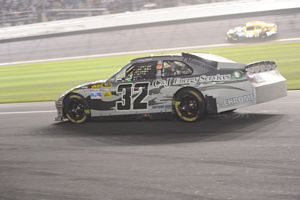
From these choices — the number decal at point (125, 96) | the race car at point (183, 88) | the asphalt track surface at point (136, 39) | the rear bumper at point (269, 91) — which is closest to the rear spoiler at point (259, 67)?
the race car at point (183, 88)

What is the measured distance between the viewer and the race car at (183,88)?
9820 millimetres

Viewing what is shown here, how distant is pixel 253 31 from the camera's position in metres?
22.4

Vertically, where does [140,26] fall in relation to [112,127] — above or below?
above

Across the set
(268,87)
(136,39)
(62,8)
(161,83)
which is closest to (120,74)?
(161,83)

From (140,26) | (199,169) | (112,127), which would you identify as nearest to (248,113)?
(112,127)

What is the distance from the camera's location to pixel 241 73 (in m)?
9.85

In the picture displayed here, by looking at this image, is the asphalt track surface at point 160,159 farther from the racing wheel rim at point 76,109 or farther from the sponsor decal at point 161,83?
the sponsor decal at point 161,83

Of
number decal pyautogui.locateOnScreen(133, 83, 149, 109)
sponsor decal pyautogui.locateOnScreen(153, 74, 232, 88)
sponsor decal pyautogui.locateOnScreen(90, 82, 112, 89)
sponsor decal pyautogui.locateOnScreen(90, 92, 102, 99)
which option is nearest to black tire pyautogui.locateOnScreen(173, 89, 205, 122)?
sponsor decal pyautogui.locateOnScreen(153, 74, 232, 88)

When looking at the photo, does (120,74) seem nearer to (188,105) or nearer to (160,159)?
(188,105)

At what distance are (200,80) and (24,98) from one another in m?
11.3

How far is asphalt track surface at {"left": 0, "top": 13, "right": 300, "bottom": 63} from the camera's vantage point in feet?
72.8

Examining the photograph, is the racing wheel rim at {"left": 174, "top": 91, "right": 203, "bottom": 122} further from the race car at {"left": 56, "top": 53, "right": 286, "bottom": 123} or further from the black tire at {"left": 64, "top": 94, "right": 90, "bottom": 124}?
the black tire at {"left": 64, "top": 94, "right": 90, "bottom": 124}

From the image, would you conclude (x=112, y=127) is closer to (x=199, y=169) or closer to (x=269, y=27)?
(x=199, y=169)

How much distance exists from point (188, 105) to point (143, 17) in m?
16.5
